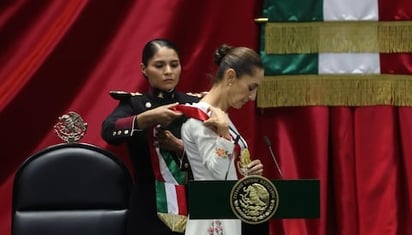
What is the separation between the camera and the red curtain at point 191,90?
281 cm

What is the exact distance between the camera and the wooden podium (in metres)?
1.71

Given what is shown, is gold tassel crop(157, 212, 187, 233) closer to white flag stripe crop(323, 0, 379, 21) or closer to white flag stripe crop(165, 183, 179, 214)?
white flag stripe crop(165, 183, 179, 214)

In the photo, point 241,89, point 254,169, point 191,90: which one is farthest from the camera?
point 191,90

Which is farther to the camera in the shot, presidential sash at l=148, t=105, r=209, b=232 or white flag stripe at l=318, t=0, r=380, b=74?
white flag stripe at l=318, t=0, r=380, b=74

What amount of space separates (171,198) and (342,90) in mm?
985

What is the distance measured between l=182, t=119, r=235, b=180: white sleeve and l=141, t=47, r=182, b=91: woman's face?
427 millimetres

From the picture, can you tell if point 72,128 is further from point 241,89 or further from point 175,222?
point 241,89

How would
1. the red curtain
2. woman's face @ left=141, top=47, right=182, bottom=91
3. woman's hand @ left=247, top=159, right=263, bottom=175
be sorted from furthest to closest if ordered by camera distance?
the red curtain < woman's face @ left=141, top=47, right=182, bottom=91 < woman's hand @ left=247, top=159, right=263, bottom=175

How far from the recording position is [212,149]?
6.11ft

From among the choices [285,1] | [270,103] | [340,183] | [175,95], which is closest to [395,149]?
[340,183]

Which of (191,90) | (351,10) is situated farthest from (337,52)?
(191,90)

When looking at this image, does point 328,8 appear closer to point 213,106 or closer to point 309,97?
point 309,97

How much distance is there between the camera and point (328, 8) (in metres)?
2.90

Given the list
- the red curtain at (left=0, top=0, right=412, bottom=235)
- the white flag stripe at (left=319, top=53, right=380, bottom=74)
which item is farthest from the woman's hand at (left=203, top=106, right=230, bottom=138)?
the white flag stripe at (left=319, top=53, right=380, bottom=74)
